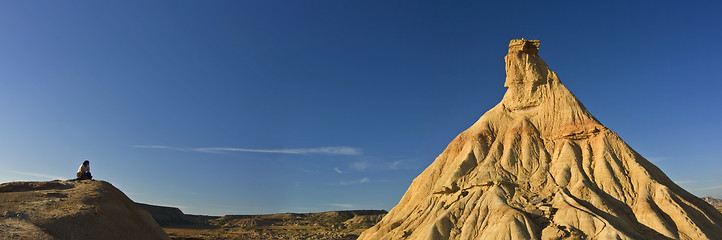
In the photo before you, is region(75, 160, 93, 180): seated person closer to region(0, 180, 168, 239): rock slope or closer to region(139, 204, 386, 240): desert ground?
region(0, 180, 168, 239): rock slope

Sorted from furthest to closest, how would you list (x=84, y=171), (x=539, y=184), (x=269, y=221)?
(x=269, y=221) → (x=539, y=184) → (x=84, y=171)

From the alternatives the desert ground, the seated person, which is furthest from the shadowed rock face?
the desert ground

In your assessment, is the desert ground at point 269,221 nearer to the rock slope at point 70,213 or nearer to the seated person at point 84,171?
the seated person at point 84,171

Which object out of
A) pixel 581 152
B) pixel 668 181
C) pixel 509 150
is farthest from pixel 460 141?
pixel 668 181

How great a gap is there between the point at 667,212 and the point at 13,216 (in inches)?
1720

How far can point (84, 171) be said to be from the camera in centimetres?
1825

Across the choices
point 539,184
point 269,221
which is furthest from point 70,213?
point 269,221

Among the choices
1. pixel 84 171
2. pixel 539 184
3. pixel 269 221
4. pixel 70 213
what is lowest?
pixel 70 213

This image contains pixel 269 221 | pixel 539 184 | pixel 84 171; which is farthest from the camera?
pixel 269 221

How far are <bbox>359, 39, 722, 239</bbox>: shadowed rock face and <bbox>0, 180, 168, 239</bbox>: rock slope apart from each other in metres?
27.4

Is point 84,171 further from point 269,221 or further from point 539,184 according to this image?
point 269,221

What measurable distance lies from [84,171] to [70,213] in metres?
6.03

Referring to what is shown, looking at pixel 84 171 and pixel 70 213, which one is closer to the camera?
pixel 70 213

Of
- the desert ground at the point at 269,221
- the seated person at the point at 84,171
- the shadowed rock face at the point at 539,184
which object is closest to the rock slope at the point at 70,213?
the seated person at the point at 84,171
